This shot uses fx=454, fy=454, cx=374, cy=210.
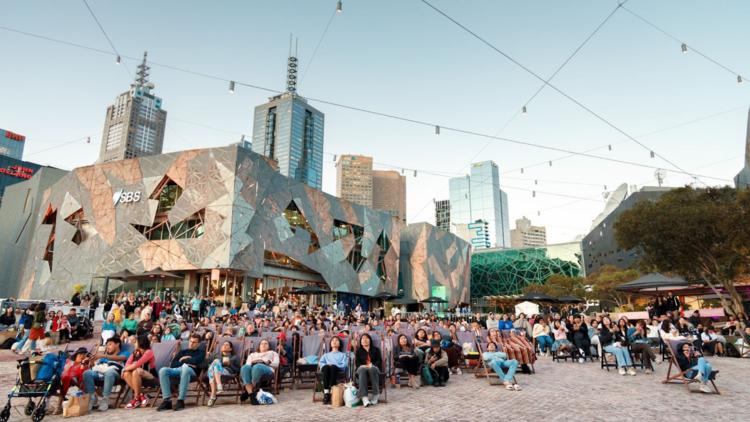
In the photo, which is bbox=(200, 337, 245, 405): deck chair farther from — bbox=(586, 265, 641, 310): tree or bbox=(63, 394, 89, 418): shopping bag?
bbox=(586, 265, 641, 310): tree

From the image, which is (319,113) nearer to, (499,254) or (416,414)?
(499,254)

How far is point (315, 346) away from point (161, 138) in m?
190

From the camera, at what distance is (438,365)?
8539 millimetres

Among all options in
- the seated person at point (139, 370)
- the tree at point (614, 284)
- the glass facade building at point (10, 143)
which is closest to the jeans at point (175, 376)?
the seated person at point (139, 370)

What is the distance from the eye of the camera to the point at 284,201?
33781mm

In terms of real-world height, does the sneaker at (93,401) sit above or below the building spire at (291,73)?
below

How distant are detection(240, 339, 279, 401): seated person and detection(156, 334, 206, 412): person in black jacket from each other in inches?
29.4

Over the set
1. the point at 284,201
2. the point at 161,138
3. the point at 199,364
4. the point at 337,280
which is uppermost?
the point at 161,138

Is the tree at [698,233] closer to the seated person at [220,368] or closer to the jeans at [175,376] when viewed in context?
the seated person at [220,368]

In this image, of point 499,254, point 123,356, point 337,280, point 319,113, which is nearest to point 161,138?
point 319,113

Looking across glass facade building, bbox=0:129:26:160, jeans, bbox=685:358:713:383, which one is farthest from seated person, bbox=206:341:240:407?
glass facade building, bbox=0:129:26:160

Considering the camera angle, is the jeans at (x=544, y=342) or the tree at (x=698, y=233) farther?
the tree at (x=698, y=233)

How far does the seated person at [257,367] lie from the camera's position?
691 cm

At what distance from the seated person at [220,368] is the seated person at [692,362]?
7365 mm
